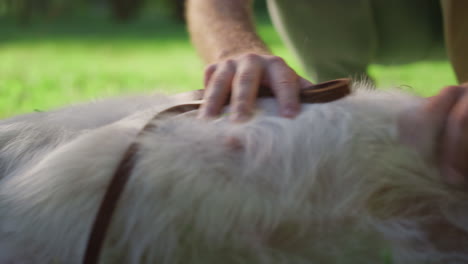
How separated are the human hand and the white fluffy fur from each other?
0.03m

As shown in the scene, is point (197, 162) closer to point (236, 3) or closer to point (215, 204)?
point (215, 204)

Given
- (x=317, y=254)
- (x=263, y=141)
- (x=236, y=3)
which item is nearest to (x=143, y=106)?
(x=263, y=141)

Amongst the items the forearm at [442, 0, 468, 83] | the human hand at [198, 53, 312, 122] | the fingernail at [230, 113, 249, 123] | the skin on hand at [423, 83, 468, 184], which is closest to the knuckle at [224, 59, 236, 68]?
the human hand at [198, 53, 312, 122]

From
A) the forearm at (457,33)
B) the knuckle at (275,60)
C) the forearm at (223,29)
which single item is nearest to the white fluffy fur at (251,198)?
the knuckle at (275,60)

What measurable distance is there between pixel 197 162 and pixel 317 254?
0.16m

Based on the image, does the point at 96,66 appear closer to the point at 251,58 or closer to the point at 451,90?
the point at 251,58

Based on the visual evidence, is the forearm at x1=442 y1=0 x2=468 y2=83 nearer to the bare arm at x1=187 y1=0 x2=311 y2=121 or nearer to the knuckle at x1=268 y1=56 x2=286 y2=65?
the bare arm at x1=187 y1=0 x2=311 y2=121

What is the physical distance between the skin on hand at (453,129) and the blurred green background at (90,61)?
12cm

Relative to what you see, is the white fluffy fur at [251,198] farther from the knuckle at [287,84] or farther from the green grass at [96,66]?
the green grass at [96,66]

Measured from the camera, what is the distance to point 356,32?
1514mm

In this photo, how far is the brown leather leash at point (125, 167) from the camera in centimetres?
52

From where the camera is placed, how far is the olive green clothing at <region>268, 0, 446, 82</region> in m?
1.48

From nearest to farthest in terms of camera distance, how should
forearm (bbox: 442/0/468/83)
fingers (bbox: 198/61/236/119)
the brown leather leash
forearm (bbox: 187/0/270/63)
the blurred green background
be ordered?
1. the brown leather leash
2. fingers (bbox: 198/61/236/119)
3. forearm (bbox: 187/0/270/63)
4. forearm (bbox: 442/0/468/83)
5. the blurred green background

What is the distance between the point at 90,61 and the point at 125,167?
3.05 m
